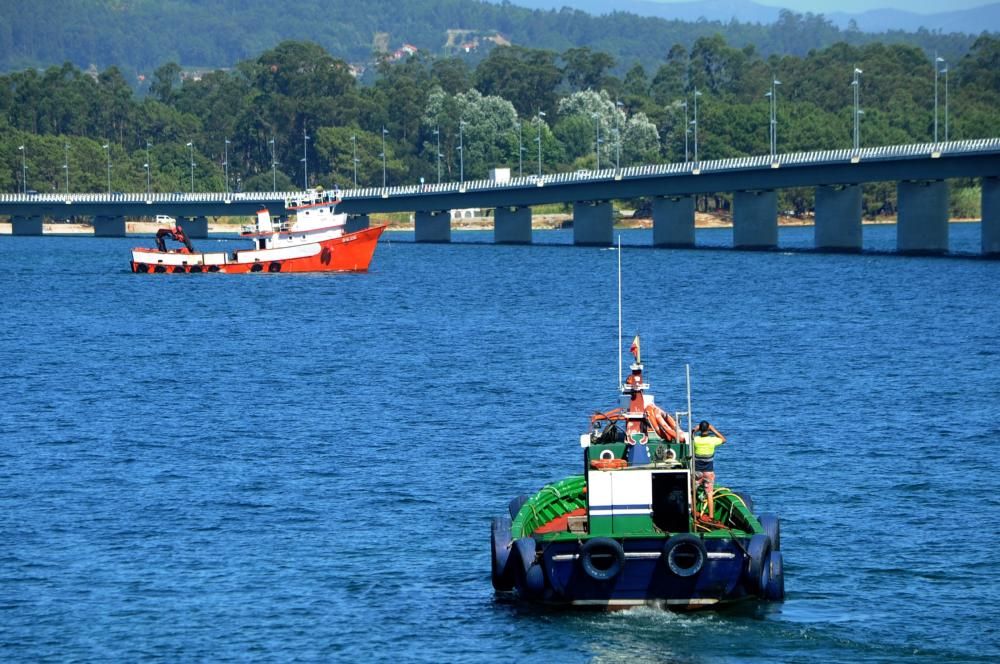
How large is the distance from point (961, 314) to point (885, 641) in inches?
3003

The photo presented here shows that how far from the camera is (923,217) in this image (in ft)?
551

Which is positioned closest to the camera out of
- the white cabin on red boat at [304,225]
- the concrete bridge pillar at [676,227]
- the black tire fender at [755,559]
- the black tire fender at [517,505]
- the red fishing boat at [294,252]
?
the black tire fender at [755,559]

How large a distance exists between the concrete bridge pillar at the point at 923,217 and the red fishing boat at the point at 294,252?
156 feet

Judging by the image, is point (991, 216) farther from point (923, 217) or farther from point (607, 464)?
point (607, 464)

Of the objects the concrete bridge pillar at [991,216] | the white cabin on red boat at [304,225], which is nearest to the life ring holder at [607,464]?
the white cabin on red boat at [304,225]

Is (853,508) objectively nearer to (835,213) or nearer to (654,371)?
(654,371)

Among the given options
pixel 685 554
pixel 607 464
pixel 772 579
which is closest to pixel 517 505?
pixel 607 464

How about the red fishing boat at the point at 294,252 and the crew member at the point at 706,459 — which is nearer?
the crew member at the point at 706,459

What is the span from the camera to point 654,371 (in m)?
80.1

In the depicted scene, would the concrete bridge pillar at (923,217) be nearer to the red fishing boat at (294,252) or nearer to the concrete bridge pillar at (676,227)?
the concrete bridge pillar at (676,227)

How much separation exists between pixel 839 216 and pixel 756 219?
40.5ft

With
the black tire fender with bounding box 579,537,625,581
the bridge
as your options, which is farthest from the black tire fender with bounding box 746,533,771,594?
the bridge

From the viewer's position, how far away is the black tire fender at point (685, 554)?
35.3 metres

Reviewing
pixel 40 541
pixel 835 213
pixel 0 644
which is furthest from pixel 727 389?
pixel 835 213
